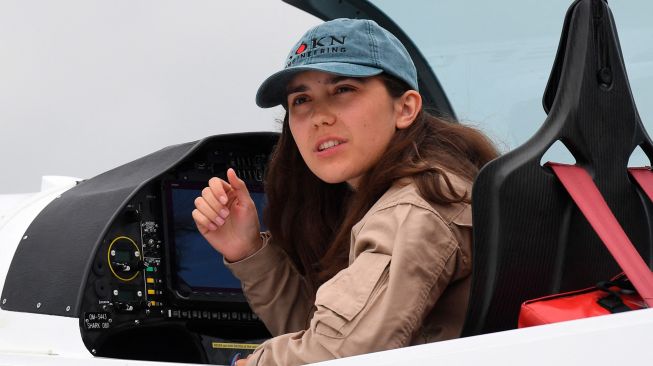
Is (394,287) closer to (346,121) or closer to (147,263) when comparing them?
(346,121)

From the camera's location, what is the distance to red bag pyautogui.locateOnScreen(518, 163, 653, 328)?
107 centimetres

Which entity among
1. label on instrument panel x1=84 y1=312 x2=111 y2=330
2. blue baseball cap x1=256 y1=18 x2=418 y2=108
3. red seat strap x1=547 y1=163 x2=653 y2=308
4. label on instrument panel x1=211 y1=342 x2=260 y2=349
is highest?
blue baseball cap x1=256 y1=18 x2=418 y2=108

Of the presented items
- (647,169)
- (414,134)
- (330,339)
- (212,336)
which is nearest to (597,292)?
(647,169)

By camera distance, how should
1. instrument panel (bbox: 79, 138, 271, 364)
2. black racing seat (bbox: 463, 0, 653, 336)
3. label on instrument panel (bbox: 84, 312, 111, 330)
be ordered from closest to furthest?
black racing seat (bbox: 463, 0, 653, 336) < label on instrument panel (bbox: 84, 312, 111, 330) < instrument panel (bbox: 79, 138, 271, 364)

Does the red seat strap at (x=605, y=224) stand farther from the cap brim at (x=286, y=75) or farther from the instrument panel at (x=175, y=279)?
the instrument panel at (x=175, y=279)

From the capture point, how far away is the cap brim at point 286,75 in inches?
57.9

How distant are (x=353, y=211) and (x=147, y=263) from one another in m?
0.85

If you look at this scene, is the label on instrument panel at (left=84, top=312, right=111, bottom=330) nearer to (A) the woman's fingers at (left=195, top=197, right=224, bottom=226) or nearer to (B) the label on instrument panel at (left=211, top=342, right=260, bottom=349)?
(B) the label on instrument panel at (left=211, top=342, right=260, bottom=349)

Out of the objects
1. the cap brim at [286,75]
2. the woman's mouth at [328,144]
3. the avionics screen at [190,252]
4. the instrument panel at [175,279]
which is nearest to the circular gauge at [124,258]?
the instrument panel at [175,279]

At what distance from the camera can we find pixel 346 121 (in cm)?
155

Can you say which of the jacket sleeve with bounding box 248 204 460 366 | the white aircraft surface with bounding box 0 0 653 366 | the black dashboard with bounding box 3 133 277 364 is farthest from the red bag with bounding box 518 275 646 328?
the black dashboard with bounding box 3 133 277 364

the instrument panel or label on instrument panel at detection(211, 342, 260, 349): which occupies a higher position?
the instrument panel

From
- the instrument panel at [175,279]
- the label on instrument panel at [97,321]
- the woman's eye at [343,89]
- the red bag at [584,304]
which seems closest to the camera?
the red bag at [584,304]

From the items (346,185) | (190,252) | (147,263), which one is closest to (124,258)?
(147,263)
